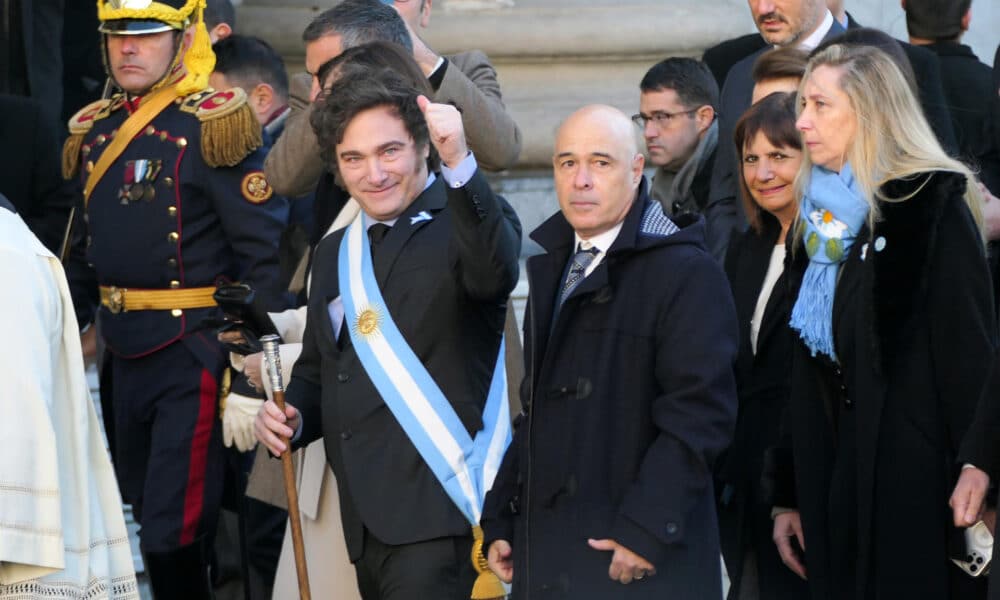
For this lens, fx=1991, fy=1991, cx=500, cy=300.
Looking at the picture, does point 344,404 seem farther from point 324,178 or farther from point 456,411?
point 324,178

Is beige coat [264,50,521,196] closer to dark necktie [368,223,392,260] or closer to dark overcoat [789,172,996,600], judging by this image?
dark necktie [368,223,392,260]

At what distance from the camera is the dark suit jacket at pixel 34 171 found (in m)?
6.87

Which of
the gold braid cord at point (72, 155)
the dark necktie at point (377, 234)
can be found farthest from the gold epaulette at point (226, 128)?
the dark necktie at point (377, 234)

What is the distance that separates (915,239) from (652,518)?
3.01 ft

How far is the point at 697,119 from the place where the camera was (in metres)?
6.40

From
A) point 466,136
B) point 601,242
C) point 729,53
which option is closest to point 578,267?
point 601,242

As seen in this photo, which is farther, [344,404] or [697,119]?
[697,119]

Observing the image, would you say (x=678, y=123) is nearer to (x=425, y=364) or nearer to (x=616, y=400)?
(x=425, y=364)

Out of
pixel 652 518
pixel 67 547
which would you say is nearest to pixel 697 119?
pixel 652 518

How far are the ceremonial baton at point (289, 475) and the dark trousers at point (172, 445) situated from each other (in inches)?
43.1

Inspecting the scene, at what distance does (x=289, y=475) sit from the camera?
15.7 feet

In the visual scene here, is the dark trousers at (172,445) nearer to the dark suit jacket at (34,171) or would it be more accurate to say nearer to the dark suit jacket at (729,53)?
the dark suit jacket at (34,171)

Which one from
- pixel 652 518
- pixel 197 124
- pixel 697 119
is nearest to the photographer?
pixel 652 518

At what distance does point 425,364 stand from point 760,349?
0.93 metres
